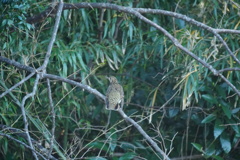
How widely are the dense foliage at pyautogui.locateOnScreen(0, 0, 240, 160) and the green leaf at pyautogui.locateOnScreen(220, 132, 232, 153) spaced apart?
1cm

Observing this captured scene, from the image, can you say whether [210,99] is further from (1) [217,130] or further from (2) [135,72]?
(2) [135,72]

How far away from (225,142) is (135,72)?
1.46m

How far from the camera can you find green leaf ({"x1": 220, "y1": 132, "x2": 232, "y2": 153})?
5633 mm

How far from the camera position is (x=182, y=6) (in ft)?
20.2

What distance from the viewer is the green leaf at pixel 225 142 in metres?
5.63

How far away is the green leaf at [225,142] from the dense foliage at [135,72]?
0.01 meters

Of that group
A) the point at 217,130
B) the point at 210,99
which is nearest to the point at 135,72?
the point at 210,99

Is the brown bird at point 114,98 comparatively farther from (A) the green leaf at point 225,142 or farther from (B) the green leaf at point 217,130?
(A) the green leaf at point 225,142

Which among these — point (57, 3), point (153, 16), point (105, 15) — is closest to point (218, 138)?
point (153, 16)

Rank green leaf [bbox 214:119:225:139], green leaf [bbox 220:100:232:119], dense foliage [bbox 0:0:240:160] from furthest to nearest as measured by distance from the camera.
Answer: green leaf [bbox 214:119:225:139], green leaf [bbox 220:100:232:119], dense foliage [bbox 0:0:240:160]

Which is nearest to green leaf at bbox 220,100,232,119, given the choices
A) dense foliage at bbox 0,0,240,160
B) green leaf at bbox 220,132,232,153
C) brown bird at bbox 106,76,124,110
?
dense foliage at bbox 0,0,240,160

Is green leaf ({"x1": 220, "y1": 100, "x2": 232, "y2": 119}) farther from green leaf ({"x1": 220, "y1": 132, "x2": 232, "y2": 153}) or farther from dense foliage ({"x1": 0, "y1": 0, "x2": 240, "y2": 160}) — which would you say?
green leaf ({"x1": 220, "y1": 132, "x2": 232, "y2": 153})

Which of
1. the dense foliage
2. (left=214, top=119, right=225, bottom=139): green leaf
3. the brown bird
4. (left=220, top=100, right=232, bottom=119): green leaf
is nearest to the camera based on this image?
the brown bird

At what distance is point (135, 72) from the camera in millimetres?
6391
